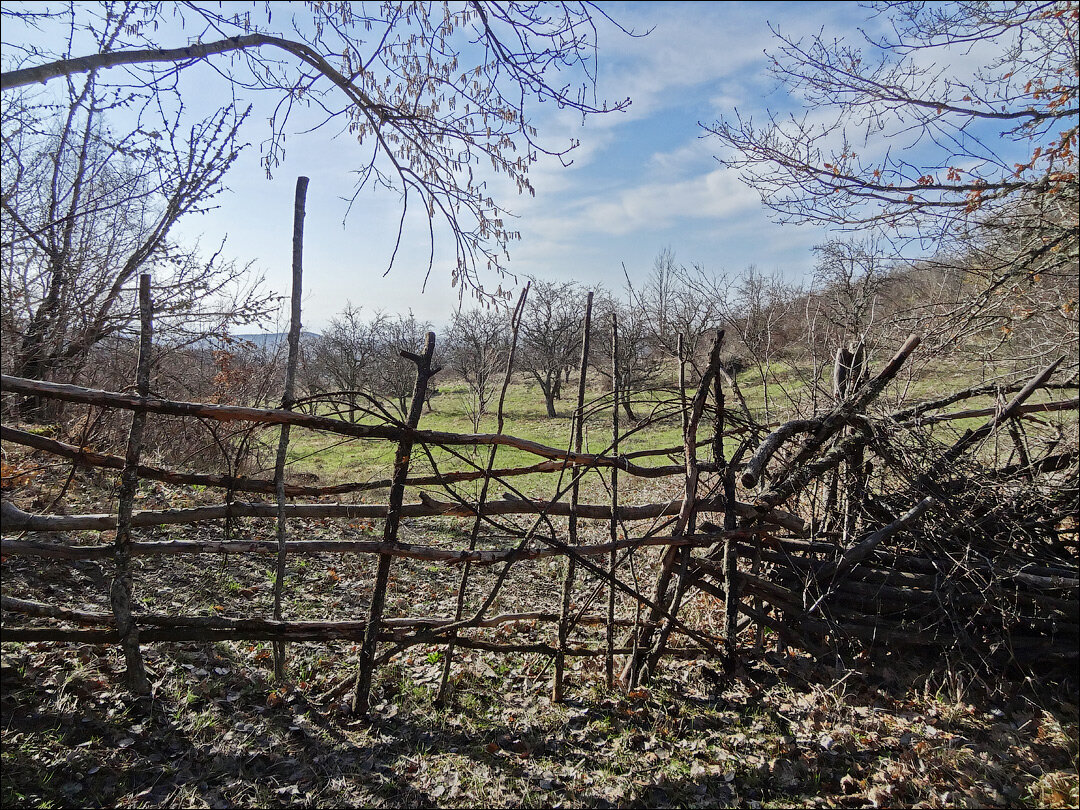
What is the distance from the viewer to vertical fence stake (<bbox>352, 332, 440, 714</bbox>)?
2867mm

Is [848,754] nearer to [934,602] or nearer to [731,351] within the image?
[934,602]

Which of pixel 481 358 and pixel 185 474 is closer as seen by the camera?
pixel 185 474

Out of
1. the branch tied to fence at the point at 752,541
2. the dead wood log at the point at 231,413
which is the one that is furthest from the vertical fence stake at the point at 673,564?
the dead wood log at the point at 231,413

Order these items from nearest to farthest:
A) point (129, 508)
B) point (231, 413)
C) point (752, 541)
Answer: point (231, 413), point (129, 508), point (752, 541)

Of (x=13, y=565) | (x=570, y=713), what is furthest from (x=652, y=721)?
(x=13, y=565)

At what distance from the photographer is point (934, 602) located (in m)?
3.79

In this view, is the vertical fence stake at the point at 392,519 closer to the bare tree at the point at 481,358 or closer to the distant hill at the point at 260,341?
the bare tree at the point at 481,358

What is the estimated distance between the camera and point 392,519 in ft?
9.80

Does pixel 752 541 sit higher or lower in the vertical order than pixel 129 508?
lower

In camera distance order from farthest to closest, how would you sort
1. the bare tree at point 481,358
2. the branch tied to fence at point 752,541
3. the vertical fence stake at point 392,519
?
the bare tree at point 481,358, the branch tied to fence at point 752,541, the vertical fence stake at point 392,519

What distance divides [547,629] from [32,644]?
337 centimetres

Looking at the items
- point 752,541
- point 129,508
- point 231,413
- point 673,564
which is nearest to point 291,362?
point 231,413

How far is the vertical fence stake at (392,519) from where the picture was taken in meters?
2.87

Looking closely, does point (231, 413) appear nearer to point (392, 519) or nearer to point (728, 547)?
point (392, 519)
